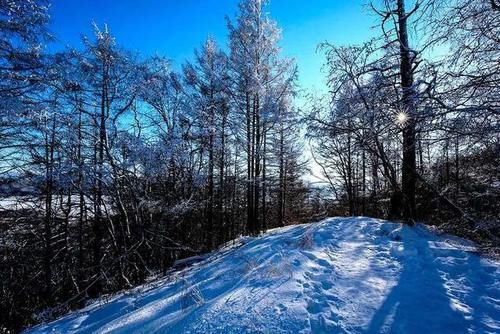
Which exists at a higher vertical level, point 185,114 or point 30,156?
point 185,114

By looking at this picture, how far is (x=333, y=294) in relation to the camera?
3.41m

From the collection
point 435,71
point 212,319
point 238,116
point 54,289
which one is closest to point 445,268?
point 435,71

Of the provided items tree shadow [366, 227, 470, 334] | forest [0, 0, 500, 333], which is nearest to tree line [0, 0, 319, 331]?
forest [0, 0, 500, 333]

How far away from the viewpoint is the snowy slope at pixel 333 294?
9.50 feet

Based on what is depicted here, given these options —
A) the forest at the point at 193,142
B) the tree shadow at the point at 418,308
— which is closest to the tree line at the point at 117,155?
the forest at the point at 193,142

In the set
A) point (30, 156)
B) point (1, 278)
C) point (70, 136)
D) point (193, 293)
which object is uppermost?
point (70, 136)

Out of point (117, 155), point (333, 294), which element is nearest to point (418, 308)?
point (333, 294)

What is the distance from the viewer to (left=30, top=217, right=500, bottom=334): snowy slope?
2895mm

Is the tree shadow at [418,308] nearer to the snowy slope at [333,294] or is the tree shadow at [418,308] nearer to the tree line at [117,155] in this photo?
the snowy slope at [333,294]

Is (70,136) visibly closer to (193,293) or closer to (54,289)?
(54,289)

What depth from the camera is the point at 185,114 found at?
1348 cm

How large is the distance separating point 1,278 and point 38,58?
967 cm

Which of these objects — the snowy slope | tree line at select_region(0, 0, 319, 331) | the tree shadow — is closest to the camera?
the tree shadow

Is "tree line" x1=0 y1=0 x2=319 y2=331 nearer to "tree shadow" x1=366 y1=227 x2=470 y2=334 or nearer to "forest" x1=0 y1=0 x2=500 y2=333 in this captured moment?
"forest" x1=0 y1=0 x2=500 y2=333
